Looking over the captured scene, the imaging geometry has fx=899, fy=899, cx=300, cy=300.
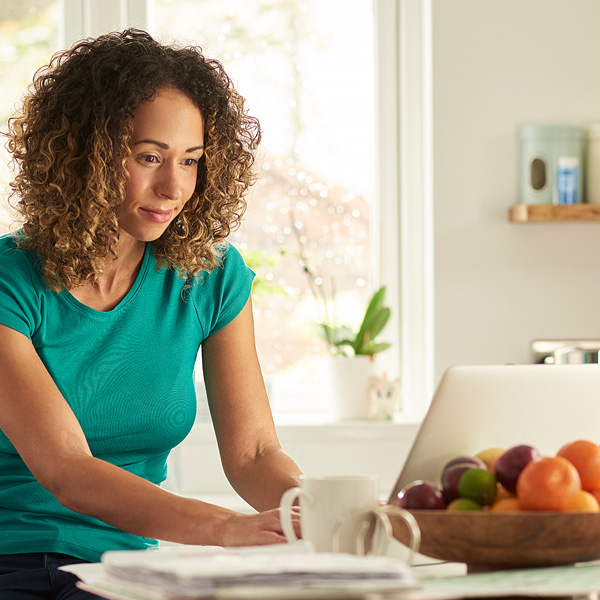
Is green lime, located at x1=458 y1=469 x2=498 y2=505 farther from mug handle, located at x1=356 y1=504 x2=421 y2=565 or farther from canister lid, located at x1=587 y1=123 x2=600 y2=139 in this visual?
canister lid, located at x1=587 y1=123 x2=600 y2=139

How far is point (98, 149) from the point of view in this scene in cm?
Answer: 143

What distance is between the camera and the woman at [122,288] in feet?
4.51

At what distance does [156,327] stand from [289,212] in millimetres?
1571

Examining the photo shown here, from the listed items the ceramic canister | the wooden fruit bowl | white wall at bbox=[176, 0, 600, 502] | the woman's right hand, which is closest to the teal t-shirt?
the woman's right hand

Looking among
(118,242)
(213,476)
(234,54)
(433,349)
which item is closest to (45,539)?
(118,242)

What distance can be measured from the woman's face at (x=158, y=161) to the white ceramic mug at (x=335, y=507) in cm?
72

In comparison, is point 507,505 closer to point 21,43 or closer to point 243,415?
point 243,415

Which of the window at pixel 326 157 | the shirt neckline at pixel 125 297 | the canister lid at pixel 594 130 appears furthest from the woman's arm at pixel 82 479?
the canister lid at pixel 594 130

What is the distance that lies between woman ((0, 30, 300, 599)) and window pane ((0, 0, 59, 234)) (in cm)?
155

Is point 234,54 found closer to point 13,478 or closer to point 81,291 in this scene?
point 81,291

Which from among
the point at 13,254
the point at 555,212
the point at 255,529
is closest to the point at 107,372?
the point at 13,254

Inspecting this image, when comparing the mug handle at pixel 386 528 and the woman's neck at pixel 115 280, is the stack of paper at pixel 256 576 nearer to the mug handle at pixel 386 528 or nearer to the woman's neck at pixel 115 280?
the mug handle at pixel 386 528

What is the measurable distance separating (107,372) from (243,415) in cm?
25

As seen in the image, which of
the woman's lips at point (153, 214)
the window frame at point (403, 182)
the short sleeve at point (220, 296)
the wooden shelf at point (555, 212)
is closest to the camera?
the woman's lips at point (153, 214)
